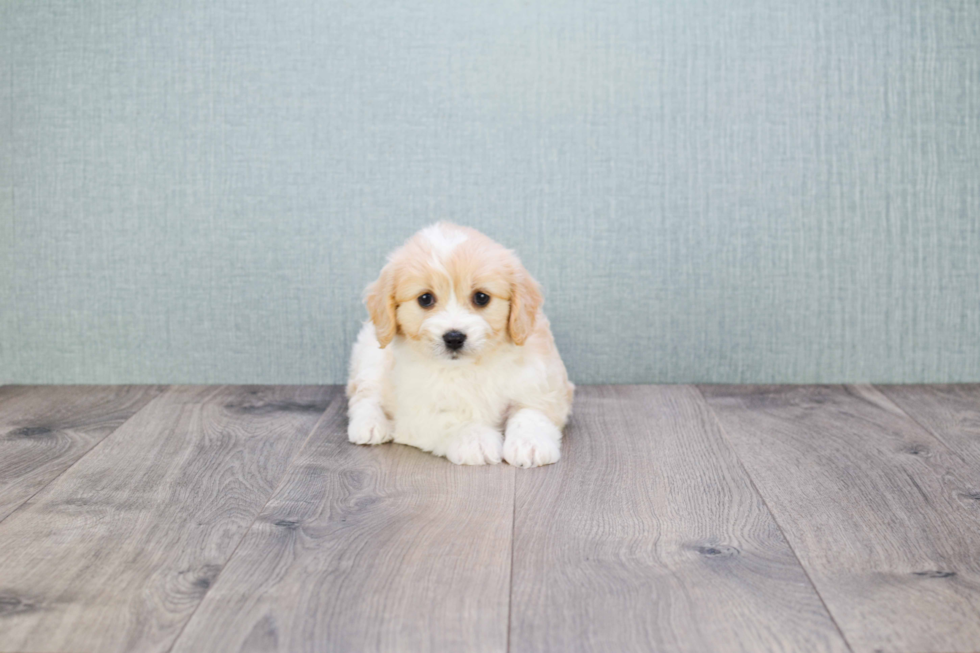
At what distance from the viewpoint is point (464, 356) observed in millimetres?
2014

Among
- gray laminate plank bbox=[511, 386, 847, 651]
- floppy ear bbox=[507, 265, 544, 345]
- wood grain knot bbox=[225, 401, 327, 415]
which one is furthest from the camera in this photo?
wood grain knot bbox=[225, 401, 327, 415]

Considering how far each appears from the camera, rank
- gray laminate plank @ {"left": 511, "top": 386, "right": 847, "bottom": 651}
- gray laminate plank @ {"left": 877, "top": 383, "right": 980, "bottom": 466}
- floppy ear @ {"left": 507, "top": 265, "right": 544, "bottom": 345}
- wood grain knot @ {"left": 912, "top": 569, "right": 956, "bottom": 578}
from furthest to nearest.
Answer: gray laminate plank @ {"left": 877, "top": 383, "right": 980, "bottom": 466} → floppy ear @ {"left": 507, "top": 265, "right": 544, "bottom": 345} → wood grain knot @ {"left": 912, "top": 569, "right": 956, "bottom": 578} → gray laminate plank @ {"left": 511, "top": 386, "right": 847, "bottom": 651}

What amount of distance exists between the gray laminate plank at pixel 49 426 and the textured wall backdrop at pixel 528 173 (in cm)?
20

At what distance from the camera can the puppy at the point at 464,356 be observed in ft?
6.60

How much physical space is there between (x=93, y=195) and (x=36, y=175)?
19cm

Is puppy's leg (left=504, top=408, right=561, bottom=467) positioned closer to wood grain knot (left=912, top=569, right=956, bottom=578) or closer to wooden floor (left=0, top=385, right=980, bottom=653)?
wooden floor (left=0, top=385, right=980, bottom=653)

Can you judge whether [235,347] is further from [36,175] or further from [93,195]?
[36,175]

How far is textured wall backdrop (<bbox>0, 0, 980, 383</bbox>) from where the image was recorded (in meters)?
2.68

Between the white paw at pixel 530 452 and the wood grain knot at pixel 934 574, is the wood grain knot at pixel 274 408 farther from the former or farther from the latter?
the wood grain knot at pixel 934 574

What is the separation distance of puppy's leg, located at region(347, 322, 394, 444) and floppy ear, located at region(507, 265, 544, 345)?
401 mm

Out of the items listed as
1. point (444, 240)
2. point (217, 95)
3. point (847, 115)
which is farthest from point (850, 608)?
point (217, 95)

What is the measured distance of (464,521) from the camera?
1679 millimetres

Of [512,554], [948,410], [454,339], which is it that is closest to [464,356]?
[454,339]

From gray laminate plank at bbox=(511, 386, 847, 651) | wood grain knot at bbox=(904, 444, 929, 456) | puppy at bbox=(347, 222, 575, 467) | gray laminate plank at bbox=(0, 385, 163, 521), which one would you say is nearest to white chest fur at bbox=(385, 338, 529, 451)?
puppy at bbox=(347, 222, 575, 467)
